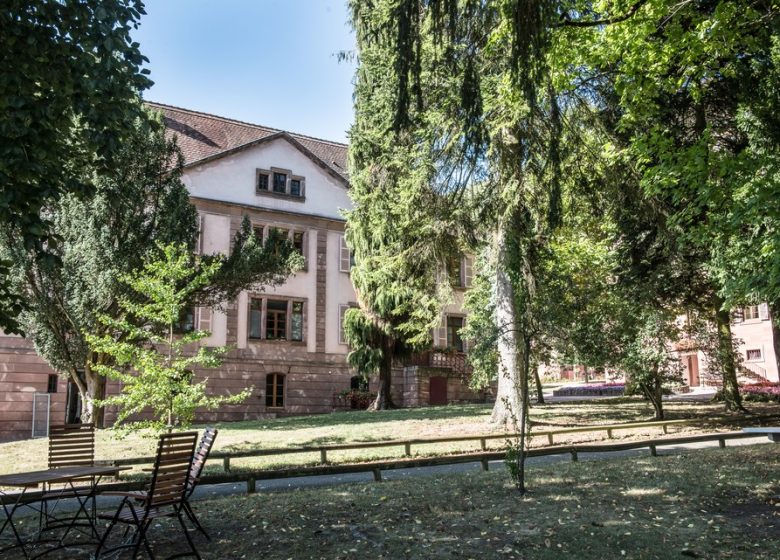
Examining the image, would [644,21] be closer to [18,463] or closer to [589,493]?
[589,493]

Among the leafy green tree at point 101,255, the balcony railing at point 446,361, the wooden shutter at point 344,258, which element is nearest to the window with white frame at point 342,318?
the wooden shutter at point 344,258

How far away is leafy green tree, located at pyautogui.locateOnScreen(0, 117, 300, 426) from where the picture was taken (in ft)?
63.9

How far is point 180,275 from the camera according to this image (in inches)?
537

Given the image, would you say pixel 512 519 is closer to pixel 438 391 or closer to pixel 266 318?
pixel 266 318

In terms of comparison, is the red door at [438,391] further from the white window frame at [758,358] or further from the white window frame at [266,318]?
the white window frame at [758,358]

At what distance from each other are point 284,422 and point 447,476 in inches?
545

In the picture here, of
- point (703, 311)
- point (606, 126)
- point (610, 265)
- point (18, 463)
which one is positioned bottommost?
point (18, 463)

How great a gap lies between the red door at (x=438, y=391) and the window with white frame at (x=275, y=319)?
7.06 m

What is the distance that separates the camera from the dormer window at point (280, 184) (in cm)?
3069

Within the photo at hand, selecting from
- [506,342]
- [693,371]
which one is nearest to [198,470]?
[506,342]

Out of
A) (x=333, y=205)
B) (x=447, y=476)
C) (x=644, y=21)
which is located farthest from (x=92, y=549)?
(x=333, y=205)

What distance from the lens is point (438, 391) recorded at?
3294cm

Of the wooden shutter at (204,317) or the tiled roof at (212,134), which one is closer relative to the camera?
the wooden shutter at (204,317)

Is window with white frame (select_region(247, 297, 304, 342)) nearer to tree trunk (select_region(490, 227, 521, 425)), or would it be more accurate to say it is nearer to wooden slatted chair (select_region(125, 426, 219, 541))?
tree trunk (select_region(490, 227, 521, 425))
